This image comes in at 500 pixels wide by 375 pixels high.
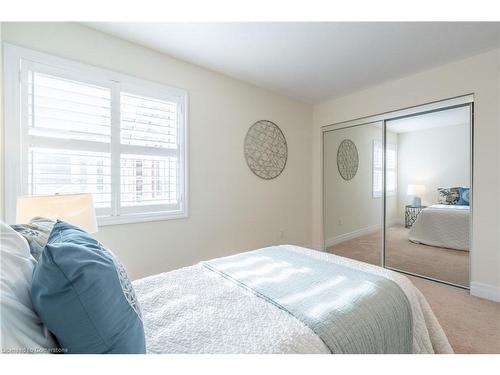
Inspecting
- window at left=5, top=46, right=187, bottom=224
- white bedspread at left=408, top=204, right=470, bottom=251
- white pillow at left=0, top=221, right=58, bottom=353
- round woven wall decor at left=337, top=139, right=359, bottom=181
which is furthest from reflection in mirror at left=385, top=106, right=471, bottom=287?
white pillow at left=0, top=221, right=58, bottom=353

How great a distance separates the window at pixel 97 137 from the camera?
1.75 meters

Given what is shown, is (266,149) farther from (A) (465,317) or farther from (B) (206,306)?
(A) (465,317)

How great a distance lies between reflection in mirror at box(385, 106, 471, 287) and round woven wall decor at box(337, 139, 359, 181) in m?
0.45

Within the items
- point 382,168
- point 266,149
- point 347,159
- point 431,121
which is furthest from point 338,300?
point 347,159

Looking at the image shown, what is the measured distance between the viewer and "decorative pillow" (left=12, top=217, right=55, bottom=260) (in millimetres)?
884

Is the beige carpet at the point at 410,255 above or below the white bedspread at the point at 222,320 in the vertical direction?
below

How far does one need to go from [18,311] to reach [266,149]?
2.90 meters

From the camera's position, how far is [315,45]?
2.22 m

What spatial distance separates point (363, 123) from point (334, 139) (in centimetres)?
48

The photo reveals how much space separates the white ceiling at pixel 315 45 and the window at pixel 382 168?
0.85 m

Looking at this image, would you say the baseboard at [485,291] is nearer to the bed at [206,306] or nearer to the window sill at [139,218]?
the bed at [206,306]

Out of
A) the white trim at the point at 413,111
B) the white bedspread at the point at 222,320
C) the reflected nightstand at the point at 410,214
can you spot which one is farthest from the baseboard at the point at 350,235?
the white bedspread at the point at 222,320

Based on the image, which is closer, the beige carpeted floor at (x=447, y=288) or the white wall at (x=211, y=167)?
the beige carpeted floor at (x=447, y=288)

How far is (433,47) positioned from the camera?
2268 mm
